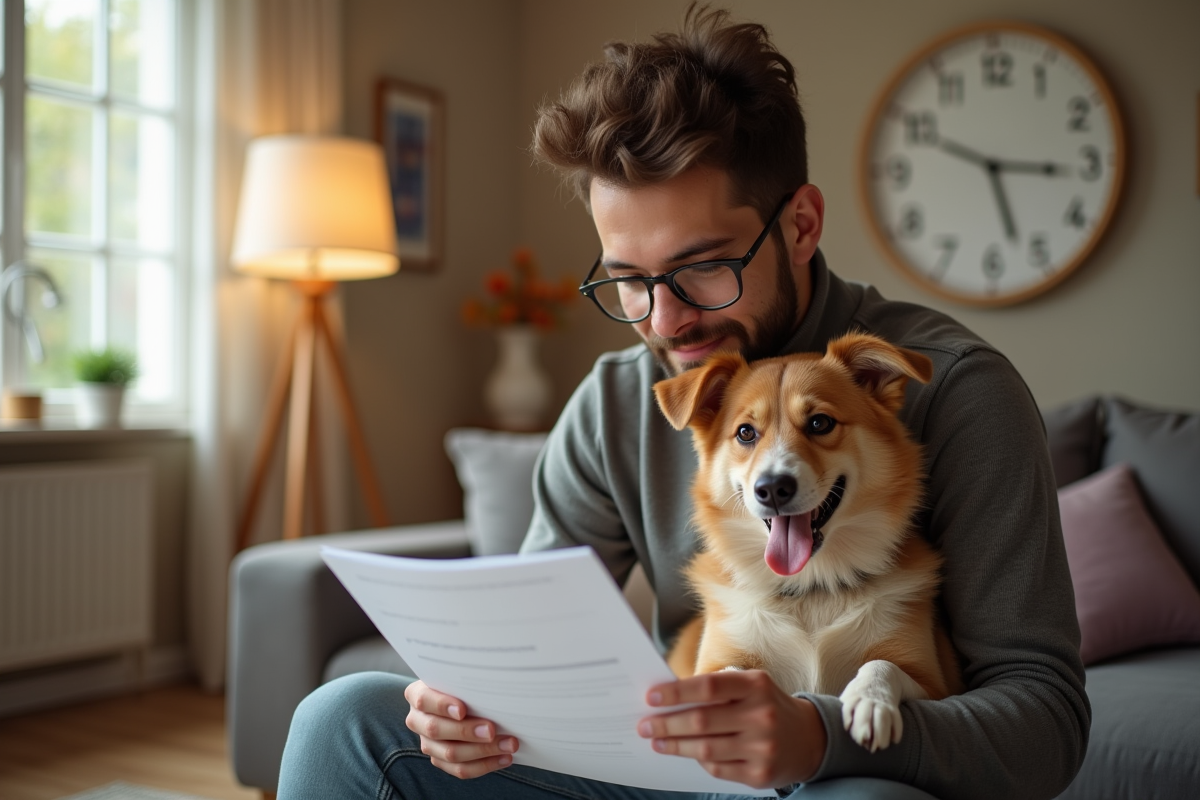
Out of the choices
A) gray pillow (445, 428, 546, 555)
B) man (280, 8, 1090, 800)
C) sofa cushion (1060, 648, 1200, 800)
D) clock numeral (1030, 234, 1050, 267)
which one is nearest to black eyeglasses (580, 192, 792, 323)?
man (280, 8, 1090, 800)

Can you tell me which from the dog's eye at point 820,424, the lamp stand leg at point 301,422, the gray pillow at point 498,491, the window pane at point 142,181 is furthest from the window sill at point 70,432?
the dog's eye at point 820,424

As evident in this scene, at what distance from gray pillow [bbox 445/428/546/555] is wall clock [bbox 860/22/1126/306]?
5.98 feet

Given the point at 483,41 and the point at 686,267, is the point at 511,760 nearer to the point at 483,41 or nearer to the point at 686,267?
the point at 686,267

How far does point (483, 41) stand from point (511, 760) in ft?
13.3

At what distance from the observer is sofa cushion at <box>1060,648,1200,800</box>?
166 centimetres

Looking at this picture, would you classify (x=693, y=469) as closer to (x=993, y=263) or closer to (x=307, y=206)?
(x=307, y=206)

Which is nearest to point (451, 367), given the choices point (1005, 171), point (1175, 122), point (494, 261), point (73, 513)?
point (494, 261)

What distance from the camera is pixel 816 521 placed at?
3.89 ft

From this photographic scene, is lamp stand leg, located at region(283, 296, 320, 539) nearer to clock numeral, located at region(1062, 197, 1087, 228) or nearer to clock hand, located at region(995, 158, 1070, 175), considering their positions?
clock hand, located at region(995, 158, 1070, 175)

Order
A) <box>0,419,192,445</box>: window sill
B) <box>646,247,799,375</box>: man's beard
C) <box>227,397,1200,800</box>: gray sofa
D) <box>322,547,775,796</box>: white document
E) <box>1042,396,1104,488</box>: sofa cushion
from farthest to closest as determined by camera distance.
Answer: <box>0,419,192,445</box>: window sill
<box>1042,396,1104,488</box>: sofa cushion
<box>227,397,1200,800</box>: gray sofa
<box>646,247,799,375</box>: man's beard
<box>322,547,775,796</box>: white document

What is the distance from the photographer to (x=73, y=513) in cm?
309

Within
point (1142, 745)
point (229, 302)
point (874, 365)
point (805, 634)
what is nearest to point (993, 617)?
point (805, 634)

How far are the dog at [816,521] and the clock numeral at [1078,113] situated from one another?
2576 millimetres

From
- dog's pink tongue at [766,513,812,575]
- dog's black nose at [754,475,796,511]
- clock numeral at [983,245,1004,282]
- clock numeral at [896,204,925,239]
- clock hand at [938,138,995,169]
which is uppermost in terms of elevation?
clock hand at [938,138,995,169]
